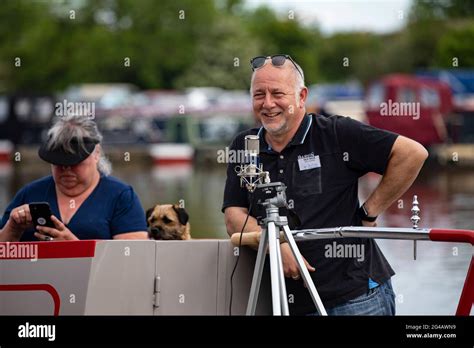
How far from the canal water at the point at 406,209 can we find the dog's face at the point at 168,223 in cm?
222

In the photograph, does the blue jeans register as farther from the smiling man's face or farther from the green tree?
the green tree

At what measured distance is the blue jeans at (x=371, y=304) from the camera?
5.88m

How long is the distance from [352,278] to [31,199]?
2261 mm

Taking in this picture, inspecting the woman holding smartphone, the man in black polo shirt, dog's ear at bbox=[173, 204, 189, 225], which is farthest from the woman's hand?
dog's ear at bbox=[173, 204, 189, 225]

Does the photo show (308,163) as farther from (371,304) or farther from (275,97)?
(371,304)

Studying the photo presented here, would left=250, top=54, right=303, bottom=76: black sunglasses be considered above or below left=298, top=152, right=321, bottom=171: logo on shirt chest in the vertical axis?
above

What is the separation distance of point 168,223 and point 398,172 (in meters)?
2.65

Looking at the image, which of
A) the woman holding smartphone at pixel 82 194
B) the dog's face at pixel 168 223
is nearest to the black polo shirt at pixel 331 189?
the woman holding smartphone at pixel 82 194

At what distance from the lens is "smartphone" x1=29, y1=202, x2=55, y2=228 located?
266 inches

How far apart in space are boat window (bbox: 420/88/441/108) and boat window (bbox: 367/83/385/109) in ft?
4.25

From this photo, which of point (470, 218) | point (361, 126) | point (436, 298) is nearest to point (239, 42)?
point (470, 218)

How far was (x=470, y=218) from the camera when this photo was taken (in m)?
20.6

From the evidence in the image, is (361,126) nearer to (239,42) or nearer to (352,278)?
(352,278)
